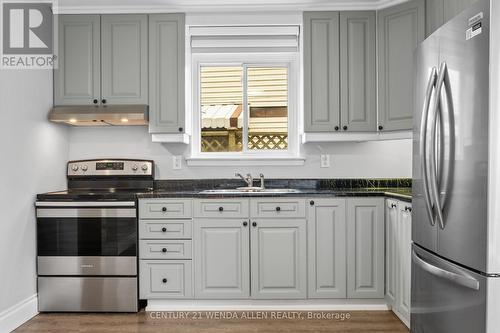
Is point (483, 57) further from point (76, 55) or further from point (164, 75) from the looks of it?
point (76, 55)

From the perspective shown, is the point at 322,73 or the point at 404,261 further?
the point at 322,73

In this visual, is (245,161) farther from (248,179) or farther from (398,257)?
(398,257)

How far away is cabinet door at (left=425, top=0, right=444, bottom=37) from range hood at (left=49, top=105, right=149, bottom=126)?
2297 millimetres

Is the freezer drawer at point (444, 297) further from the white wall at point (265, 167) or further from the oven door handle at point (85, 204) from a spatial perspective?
the oven door handle at point (85, 204)

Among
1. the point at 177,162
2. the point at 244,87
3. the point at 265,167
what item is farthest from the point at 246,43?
the point at 177,162

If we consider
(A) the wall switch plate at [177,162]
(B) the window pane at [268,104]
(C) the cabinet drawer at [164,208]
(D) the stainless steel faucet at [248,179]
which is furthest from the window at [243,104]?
(C) the cabinet drawer at [164,208]

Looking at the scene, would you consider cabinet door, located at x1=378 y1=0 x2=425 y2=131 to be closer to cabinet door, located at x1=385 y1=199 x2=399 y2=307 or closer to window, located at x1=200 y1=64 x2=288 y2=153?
cabinet door, located at x1=385 y1=199 x2=399 y2=307

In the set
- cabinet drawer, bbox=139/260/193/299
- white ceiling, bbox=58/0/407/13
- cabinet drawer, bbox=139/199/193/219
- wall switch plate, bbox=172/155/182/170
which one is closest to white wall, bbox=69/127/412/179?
wall switch plate, bbox=172/155/182/170

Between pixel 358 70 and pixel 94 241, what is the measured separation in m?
2.48

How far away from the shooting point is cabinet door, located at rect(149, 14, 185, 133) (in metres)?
3.23

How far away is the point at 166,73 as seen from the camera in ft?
10.6

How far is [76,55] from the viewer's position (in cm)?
325

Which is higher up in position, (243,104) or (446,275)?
(243,104)

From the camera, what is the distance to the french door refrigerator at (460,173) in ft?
4.69
